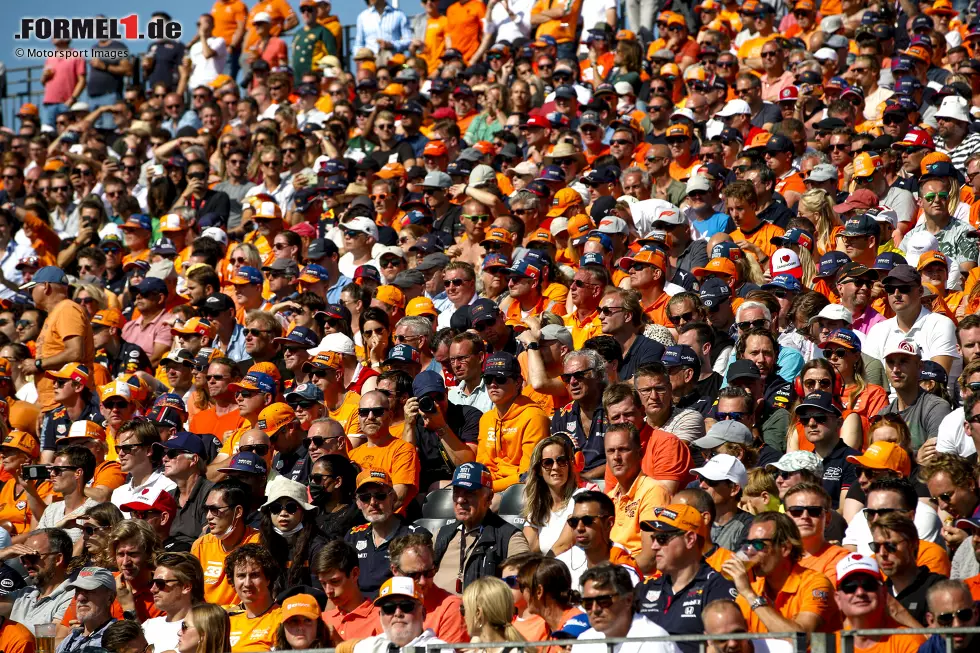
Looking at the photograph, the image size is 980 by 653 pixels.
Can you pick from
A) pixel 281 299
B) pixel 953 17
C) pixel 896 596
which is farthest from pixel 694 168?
pixel 896 596

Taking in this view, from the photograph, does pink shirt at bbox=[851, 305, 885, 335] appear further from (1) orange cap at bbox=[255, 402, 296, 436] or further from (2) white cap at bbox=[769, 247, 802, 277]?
(1) orange cap at bbox=[255, 402, 296, 436]

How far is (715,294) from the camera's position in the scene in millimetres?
10766

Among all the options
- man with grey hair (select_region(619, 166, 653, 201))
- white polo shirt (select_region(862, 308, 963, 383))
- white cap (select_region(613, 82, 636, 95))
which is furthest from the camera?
white cap (select_region(613, 82, 636, 95))

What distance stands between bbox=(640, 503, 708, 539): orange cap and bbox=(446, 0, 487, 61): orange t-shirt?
14.0m

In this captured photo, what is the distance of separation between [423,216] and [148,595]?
18.4 feet

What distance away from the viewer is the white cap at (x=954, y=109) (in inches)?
533

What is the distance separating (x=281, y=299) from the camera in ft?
43.9

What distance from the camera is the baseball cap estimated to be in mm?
8844

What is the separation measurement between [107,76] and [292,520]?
49.5 ft

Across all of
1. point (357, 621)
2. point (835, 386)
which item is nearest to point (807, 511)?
point (835, 386)

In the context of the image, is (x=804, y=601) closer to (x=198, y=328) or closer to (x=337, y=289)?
(x=198, y=328)

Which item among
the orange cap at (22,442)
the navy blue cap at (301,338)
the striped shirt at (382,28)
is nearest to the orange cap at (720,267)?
the navy blue cap at (301,338)

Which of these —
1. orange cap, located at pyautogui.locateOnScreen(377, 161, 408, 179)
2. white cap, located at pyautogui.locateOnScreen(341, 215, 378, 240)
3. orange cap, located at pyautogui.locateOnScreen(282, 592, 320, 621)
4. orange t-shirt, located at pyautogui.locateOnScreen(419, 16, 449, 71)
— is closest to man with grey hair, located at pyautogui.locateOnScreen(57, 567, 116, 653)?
orange cap, located at pyautogui.locateOnScreen(282, 592, 320, 621)

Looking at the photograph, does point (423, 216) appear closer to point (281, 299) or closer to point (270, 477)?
point (281, 299)
